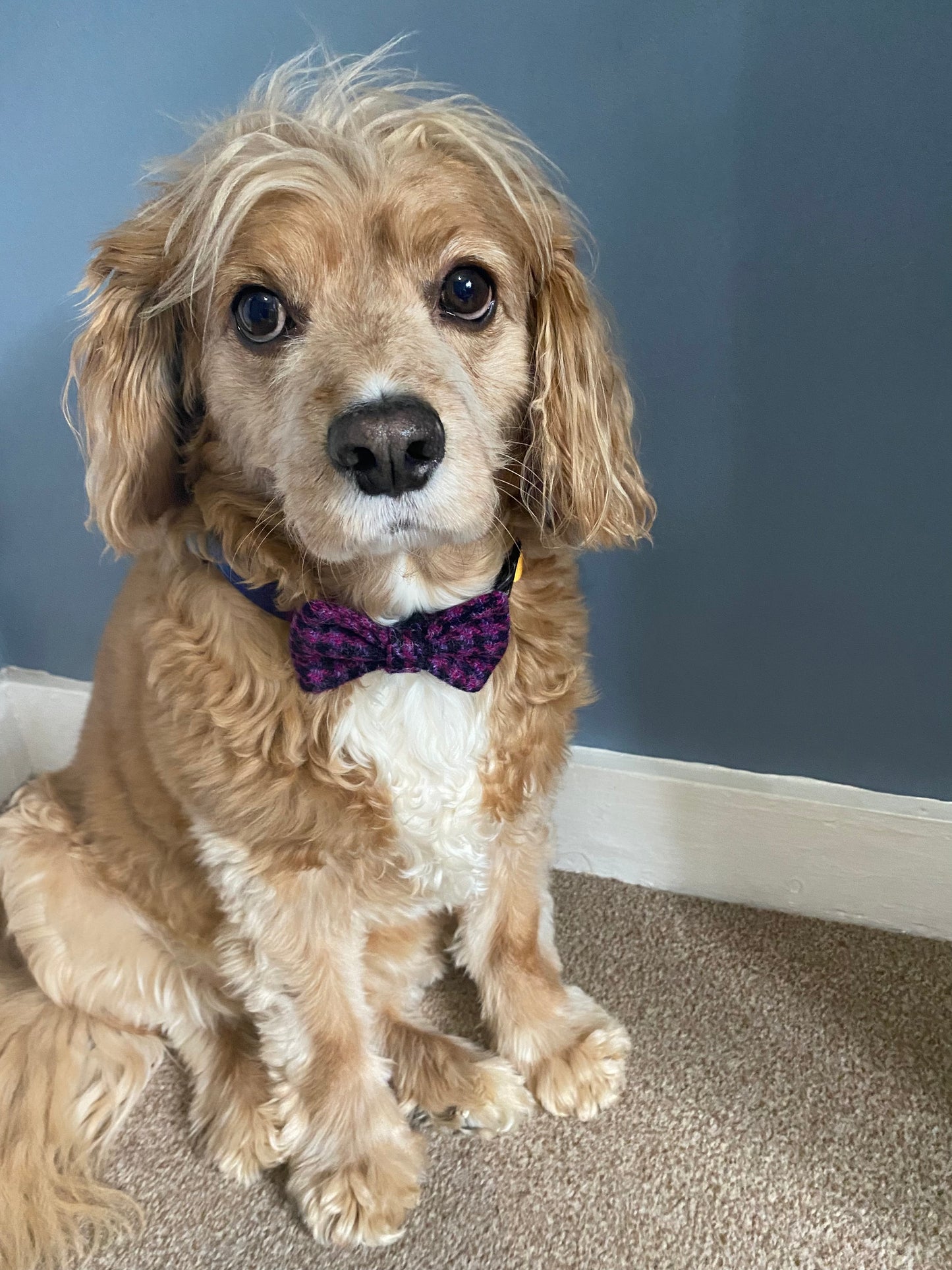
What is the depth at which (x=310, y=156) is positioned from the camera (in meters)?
0.86

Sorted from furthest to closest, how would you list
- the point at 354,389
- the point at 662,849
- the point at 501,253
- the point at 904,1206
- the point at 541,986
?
the point at 662,849 → the point at 541,986 → the point at 904,1206 → the point at 501,253 → the point at 354,389

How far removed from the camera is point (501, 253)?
2.96 ft

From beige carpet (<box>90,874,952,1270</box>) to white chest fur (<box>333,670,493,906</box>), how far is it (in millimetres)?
448

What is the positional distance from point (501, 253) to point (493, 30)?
448 millimetres

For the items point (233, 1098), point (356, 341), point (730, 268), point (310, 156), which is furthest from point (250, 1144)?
point (730, 268)

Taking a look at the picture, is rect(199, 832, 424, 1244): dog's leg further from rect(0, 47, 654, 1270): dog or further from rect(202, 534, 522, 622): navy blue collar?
rect(202, 534, 522, 622): navy blue collar

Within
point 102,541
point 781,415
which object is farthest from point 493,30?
point 102,541

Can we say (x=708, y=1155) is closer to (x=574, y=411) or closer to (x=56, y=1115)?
(x=56, y=1115)

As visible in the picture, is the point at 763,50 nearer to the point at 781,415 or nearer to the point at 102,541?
the point at 781,415

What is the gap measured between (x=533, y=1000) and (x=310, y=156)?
109 cm

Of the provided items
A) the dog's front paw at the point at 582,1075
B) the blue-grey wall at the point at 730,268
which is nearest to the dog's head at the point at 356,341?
the blue-grey wall at the point at 730,268

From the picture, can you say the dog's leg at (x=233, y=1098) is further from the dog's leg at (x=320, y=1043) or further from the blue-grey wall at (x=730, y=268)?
the blue-grey wall at (x=730, y=268)

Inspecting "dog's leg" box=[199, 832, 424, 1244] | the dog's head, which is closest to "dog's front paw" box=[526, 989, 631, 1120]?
"dog's leg" box=[199, 832, 424, 1244]

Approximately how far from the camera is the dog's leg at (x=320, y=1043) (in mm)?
1018
